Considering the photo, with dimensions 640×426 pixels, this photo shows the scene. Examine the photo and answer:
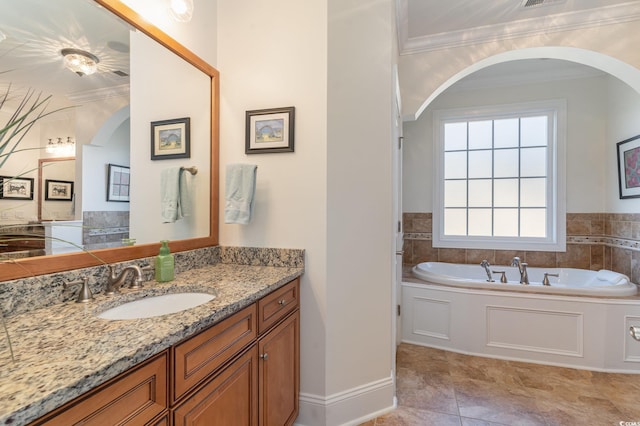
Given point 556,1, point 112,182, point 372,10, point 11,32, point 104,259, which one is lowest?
point 104,259

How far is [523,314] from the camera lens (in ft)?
7.77

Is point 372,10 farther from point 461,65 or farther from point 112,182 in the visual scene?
point 112,182

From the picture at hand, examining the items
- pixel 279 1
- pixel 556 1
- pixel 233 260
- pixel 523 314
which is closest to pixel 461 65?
pixel 556 1

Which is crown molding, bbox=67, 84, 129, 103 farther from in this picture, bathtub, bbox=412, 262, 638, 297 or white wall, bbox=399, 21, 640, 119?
bathtub, bbox=412, 262, 638, 297

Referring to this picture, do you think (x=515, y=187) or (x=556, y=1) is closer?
(x=556, y=1)

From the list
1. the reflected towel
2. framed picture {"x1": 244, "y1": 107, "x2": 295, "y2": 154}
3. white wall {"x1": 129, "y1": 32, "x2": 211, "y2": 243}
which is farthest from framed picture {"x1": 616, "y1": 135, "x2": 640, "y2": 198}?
white wall {"x1": 129, "y1": 32, "x2": 211, "y2": 243}

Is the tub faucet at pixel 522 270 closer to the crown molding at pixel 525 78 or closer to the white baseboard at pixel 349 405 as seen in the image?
the white baseboard at pixel 349 405

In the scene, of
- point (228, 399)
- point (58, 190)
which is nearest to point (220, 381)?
point (228, 399)

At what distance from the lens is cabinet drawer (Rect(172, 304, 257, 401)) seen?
0.79 metres

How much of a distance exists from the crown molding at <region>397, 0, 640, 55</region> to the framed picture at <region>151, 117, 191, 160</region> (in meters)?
1.86

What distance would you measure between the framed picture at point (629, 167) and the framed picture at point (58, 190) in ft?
13.6

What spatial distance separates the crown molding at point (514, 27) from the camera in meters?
2.22

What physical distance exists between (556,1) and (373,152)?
2014mm

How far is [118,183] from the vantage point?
128cm
